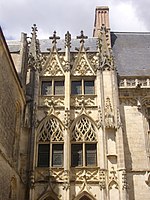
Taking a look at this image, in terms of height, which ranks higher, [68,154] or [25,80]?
[25,80]

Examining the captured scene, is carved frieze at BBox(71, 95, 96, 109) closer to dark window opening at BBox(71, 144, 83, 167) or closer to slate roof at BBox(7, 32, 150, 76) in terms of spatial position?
dark window opening at BBox(71, 144, 83, 167)

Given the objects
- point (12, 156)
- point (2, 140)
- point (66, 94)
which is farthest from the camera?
point (66, 94)

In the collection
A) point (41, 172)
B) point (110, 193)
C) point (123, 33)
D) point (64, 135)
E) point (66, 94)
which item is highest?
point (123, 33)

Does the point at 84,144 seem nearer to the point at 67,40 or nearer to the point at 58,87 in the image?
the point at 58,87

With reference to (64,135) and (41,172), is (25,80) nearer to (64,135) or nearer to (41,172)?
(64,135)

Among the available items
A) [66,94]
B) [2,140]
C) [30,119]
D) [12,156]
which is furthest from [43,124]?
[2,140]

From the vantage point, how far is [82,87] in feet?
47.3

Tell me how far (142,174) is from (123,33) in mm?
9345

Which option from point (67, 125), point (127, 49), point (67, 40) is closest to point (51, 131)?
point (67, 125)

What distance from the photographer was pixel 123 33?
60.5ft

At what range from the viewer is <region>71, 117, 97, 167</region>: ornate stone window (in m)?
12.8

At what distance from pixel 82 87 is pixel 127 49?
4.14m

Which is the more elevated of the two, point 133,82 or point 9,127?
point 133,82

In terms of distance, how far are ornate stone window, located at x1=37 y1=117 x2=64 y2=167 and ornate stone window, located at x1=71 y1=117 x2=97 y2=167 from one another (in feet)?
1.79
